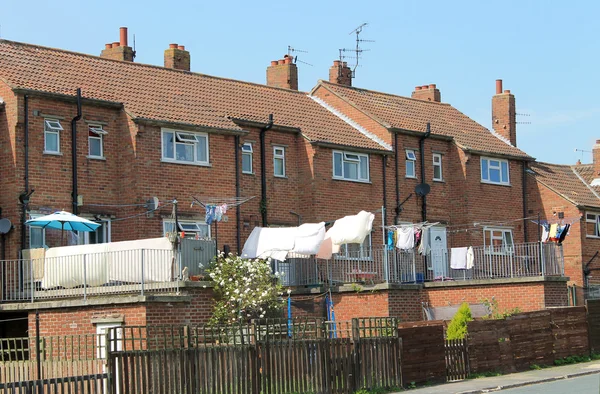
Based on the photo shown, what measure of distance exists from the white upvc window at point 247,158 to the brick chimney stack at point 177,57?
529cm

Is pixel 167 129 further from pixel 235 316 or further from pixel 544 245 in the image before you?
pixel 544 245

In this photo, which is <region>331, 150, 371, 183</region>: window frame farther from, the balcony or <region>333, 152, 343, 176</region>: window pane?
the balcony

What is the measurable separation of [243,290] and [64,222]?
17.3 ft

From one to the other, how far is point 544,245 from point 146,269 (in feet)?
42.9

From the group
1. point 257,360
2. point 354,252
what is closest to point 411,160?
point 354,252

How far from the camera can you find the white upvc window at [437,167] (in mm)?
42531

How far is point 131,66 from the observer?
122ft

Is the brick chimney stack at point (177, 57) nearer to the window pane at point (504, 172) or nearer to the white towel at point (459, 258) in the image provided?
the white towel at point (459, 258)

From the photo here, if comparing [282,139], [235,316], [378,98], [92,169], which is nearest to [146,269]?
[235,316]

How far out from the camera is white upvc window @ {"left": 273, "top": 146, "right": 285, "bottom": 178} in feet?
123

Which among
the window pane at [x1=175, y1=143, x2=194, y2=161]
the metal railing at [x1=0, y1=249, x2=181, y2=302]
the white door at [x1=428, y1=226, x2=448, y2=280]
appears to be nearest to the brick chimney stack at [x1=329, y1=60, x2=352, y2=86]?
the white door at [x1=428, y1=226, x2=448, y2=280]

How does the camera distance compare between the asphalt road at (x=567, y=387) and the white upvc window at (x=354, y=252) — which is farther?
the white upvc window at (x=354, y=252)

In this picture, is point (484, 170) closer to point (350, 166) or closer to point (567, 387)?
point (350, 166)

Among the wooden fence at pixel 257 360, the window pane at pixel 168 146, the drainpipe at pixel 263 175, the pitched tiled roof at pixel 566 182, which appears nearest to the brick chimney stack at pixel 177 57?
the drainpipe at pixel 263 175
